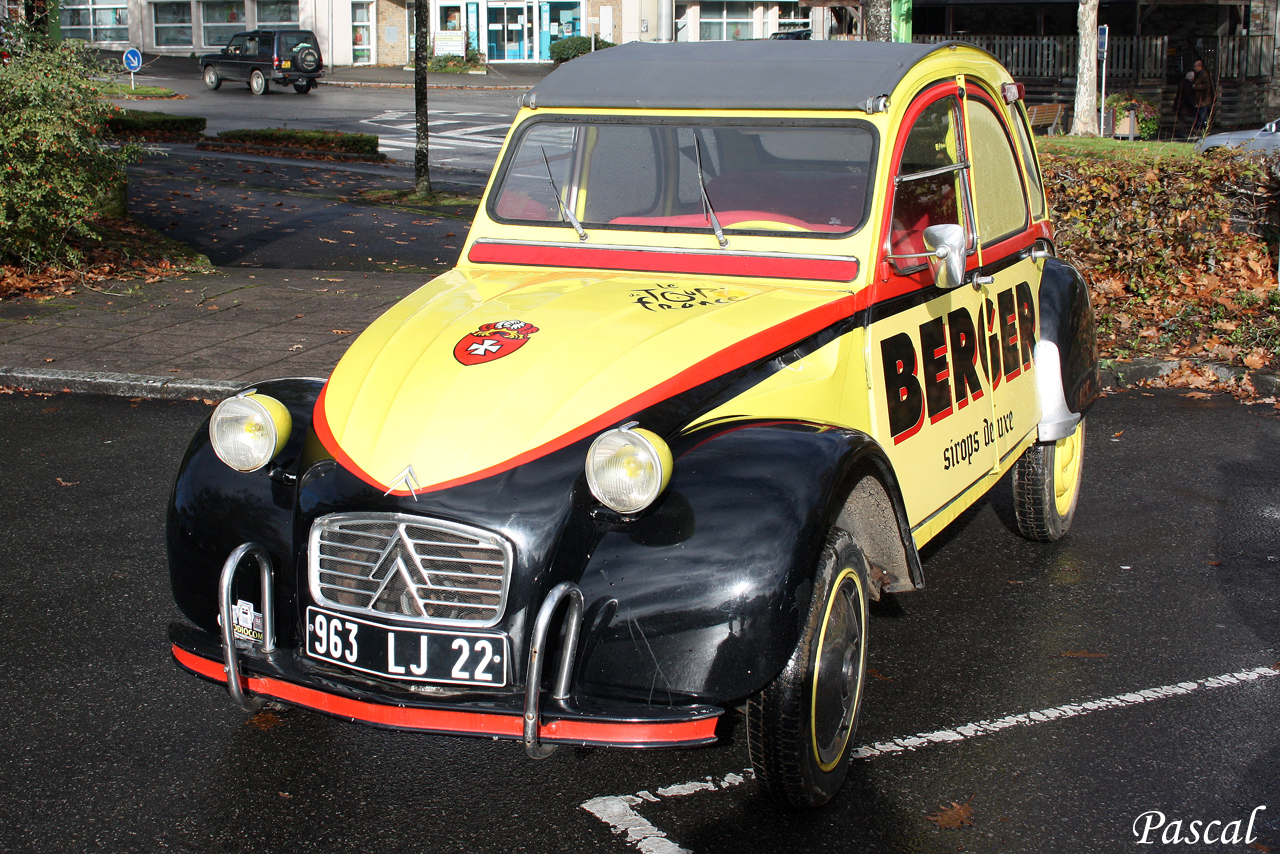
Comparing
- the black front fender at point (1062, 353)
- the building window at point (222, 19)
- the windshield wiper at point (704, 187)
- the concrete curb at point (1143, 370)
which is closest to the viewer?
the windshield wiper at point (704, 187)

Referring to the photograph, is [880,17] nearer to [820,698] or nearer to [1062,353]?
[1062,353]

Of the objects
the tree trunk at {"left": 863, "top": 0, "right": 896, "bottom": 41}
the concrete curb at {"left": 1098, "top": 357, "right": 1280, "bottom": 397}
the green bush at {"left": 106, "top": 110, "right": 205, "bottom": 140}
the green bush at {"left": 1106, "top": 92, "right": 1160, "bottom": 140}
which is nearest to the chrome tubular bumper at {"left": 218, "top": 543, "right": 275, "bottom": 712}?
the concrete curb at {"left": 1098, "top": 357, "right": 1280, "bottom": 397}

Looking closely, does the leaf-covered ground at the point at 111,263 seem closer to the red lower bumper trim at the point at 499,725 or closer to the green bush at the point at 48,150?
the green bush at the point at 48,150

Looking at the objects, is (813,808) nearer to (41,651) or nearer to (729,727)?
(729,727)

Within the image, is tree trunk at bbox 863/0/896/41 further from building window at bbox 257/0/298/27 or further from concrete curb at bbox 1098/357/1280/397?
building window at bbox 257/0/298/27

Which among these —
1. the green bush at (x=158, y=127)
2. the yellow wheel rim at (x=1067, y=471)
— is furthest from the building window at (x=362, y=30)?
the yellow wheel rim at (x=1067, y=471)

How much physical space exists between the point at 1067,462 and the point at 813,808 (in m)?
2.87

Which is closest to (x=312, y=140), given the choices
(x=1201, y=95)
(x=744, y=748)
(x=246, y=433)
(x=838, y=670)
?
(x=1201, y=95)

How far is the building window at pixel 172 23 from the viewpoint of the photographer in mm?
52906

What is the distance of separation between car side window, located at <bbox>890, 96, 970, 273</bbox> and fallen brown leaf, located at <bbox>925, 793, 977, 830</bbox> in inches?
69.1

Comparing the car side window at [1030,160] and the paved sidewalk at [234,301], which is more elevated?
the car side window at [1030,160]

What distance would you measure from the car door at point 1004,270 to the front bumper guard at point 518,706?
238cm

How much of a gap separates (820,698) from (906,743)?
0.70 m

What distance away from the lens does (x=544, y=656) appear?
291cm
